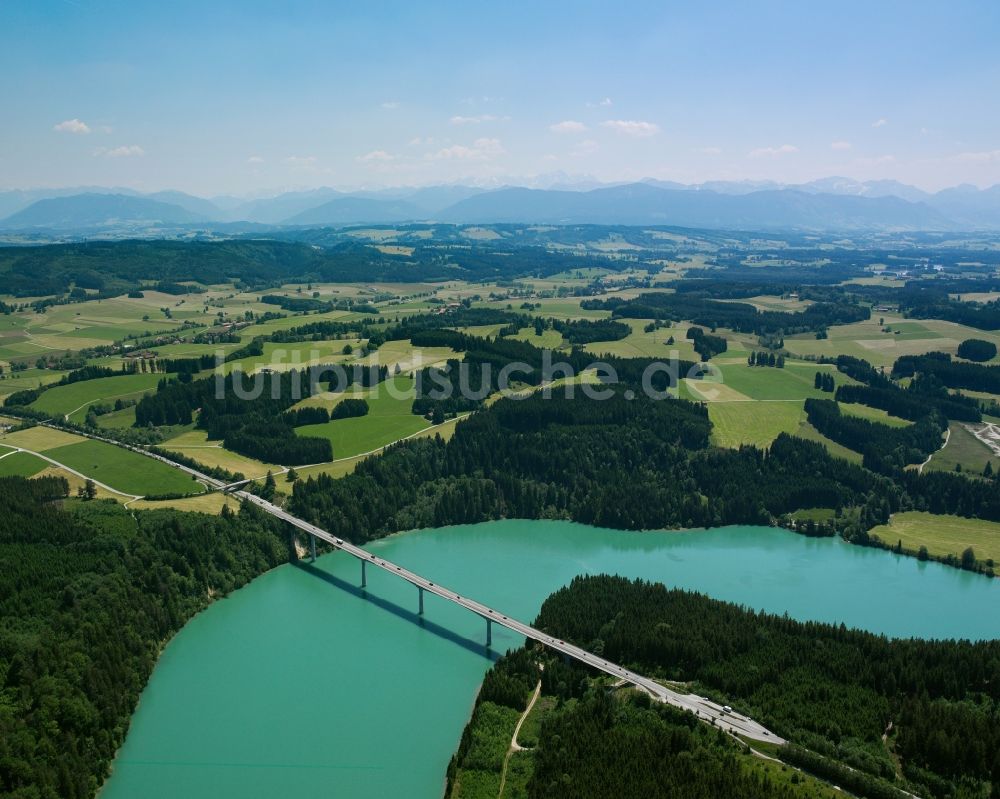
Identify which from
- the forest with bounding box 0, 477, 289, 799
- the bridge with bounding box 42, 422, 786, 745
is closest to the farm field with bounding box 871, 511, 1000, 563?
the bridge with bounding box 42, 422, 786, 745

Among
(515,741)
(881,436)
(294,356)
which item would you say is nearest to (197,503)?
(515,741)

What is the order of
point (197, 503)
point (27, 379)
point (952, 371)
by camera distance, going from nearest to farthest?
point (197, 503) < point (952, 371) < point (27, 379)

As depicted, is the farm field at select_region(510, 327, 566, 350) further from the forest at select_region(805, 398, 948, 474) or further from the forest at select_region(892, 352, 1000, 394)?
the forest at select_region(892, 352, 1000, 394)

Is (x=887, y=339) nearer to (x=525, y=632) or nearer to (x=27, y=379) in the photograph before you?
(x=525, y=632)

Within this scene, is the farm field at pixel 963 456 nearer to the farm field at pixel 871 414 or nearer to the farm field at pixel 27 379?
the farm field at pixel 871 414

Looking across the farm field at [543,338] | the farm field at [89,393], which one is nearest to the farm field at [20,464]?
the farm field at [89,393]

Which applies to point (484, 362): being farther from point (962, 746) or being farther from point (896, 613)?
point (962, 746)
